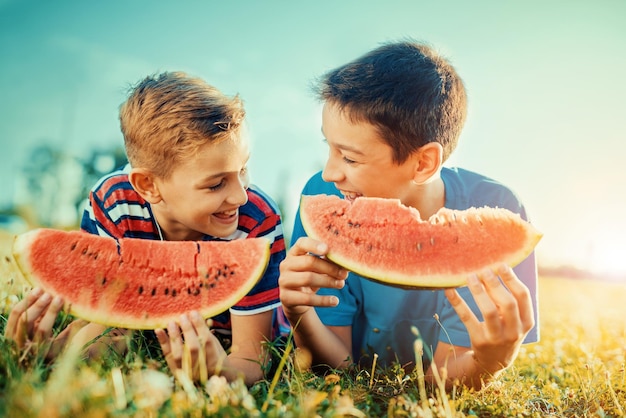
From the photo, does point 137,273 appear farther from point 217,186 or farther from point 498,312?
point 498,312

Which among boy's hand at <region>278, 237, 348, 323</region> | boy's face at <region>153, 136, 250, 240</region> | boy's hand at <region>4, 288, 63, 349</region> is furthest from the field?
boy's face at <region>153, 136, 250, 240</region>

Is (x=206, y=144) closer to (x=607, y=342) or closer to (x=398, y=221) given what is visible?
(x=398, y=221)

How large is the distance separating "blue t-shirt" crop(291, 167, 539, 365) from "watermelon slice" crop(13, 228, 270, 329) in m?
0.94

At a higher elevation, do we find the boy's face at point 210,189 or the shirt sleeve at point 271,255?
the boy's face at point 210,189

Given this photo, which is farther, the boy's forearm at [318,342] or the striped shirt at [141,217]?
the striped shirt at [141,217]

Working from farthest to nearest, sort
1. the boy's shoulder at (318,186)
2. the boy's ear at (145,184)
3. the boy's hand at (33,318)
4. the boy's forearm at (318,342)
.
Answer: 1. the boy's shoulder at (318,186)
2. the boy's ear at (145,184)
3. the boy's forearm at (318,342)
4. the boy's hand at (33,318)

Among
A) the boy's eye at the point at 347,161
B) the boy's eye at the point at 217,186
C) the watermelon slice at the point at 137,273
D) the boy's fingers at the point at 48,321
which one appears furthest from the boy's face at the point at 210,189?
the boy's fingers at the point at 48,321

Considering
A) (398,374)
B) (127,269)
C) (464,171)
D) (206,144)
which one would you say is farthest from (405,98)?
(127,269)

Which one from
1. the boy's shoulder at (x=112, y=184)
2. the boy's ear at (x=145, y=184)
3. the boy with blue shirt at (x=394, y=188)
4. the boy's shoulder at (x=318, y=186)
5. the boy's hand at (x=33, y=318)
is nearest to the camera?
the boy's hand at (x=33, y=318)

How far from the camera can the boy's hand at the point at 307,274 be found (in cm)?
232

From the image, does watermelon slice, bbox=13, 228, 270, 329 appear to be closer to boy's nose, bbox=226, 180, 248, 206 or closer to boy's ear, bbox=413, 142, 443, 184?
boy's nose, bbox=226, 180, 248, 206

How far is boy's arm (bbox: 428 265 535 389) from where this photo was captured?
2178 millimetres

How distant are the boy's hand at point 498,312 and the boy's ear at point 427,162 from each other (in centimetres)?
87

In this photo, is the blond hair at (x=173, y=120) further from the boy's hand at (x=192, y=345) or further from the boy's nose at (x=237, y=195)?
the boy's hand at (x=192, y=345)
